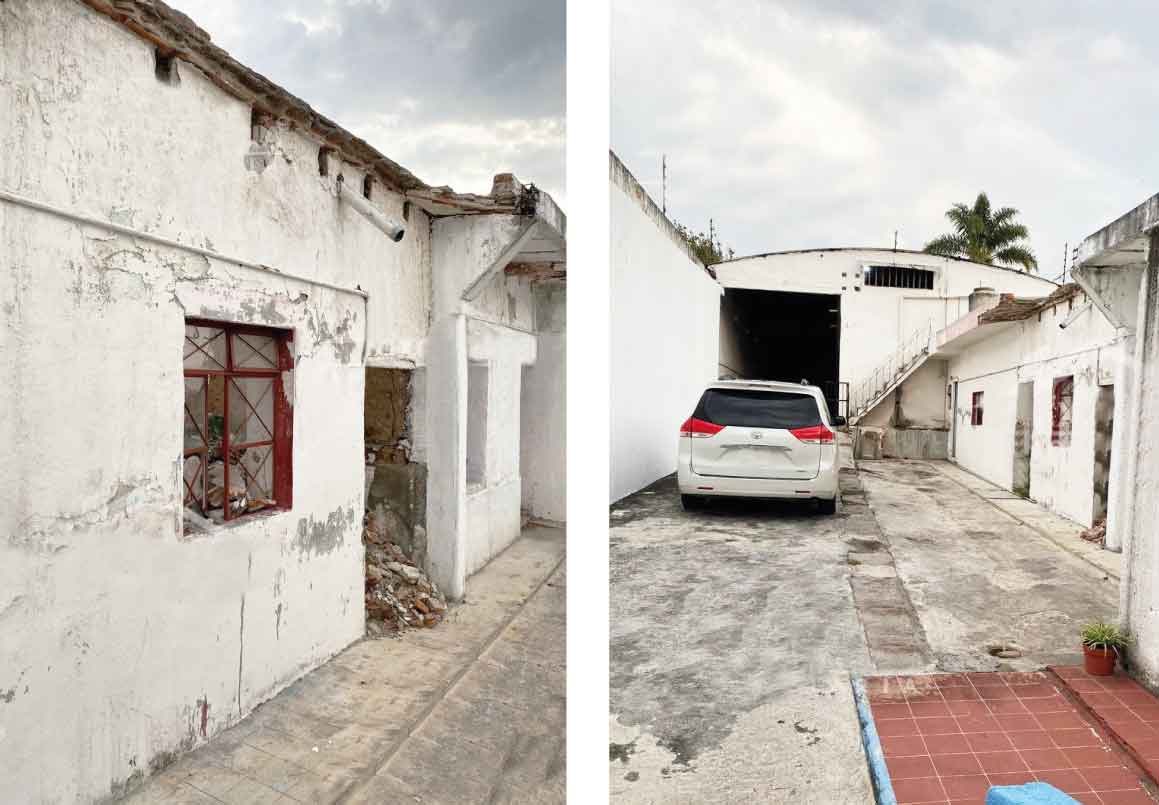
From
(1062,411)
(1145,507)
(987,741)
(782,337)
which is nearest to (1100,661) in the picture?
(1145,507)

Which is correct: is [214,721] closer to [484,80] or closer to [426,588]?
[426,588]

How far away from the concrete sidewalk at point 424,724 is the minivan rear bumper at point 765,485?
8.22 feet

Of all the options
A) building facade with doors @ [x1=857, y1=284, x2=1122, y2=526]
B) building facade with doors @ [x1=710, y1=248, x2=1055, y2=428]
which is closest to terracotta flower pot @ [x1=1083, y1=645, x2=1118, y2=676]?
building facade with doors @ [x1=857, y1=284, x2=1122, y2=526]

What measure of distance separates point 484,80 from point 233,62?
1.36ft

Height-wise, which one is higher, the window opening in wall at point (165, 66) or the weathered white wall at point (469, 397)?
the window opening in wall at point (165, 66)

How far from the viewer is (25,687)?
1.56 ft

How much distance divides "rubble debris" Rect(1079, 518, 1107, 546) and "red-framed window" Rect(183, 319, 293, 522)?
4.29 metres

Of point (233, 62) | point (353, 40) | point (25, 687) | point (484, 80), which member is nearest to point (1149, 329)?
point (484, 80)

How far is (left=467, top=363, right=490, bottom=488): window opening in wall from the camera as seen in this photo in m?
1.05

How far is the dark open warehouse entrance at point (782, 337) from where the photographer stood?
10.2m

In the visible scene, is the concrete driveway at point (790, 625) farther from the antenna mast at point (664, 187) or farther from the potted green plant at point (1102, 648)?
the antenna mast at point (664, 187)

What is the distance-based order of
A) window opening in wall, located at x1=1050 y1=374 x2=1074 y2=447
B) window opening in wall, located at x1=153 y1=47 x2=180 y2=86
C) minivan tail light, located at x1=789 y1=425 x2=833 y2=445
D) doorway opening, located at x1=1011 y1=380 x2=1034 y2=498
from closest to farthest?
window opening in wall, located at x1=153 y1=47 x2=180 y2=86 < minivan tail light, located at x1=789 y1=425 x2=833 y2=445 < window opening in wall, located at x1=1050 y1=374 x2=1074 y2=447 < doorway opening, located at x1=1011 y1=380 x2=1034 y2=498

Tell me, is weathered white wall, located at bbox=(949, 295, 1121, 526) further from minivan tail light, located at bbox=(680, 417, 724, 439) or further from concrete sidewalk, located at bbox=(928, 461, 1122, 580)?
minivan tail light, located at bbox=(680, 417, 724, 439)

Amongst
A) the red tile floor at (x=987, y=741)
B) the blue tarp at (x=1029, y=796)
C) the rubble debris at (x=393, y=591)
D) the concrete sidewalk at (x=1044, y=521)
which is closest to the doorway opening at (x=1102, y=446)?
the concrete sidewalk at (x=1044, y=521)
